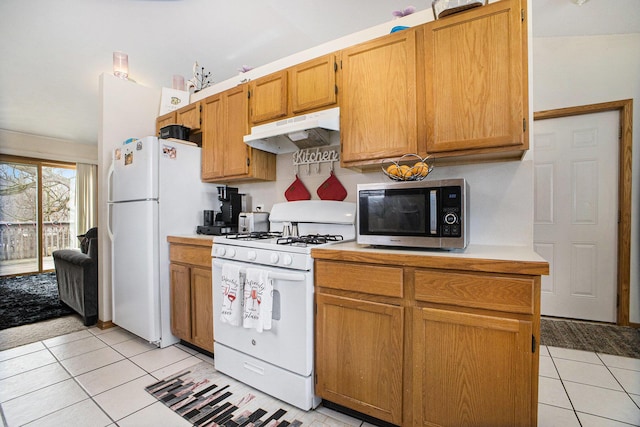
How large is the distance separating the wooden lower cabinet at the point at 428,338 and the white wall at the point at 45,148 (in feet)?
22.3

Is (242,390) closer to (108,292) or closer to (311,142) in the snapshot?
(311,142)

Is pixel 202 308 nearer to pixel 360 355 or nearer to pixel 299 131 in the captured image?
pixel 360 355

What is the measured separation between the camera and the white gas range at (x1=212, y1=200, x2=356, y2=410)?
1578 mm

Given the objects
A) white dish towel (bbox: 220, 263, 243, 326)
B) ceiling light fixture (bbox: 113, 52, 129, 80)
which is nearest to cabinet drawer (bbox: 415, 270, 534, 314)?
white dish towel (bbox: 220, 263, 243, 326)

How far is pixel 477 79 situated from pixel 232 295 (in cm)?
187

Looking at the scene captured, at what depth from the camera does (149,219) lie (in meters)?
2.40

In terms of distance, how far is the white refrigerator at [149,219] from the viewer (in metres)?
2.41

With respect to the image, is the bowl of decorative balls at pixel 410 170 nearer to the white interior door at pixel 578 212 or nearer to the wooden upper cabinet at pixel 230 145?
the wooden upper cabinet at pixel 230 145

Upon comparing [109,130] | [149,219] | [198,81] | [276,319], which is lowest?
[276,319]

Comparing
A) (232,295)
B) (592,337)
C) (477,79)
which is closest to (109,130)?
(232,295)

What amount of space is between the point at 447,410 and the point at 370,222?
3.05 ft

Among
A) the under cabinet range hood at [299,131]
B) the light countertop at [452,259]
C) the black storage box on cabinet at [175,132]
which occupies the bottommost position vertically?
the light countertop at [452,259]

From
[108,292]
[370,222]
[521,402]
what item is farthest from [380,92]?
[108,292]

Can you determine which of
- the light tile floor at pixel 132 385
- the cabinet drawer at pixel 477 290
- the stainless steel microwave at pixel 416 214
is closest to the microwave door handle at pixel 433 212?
the stainless steel microwave at pixel 416 214
